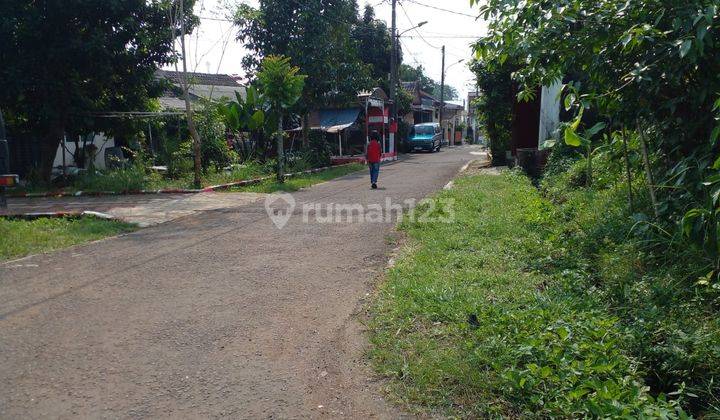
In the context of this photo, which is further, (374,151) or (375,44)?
(375,44)

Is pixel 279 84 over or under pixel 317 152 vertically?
over

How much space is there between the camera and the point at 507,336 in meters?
3.88

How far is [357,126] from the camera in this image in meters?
30.2

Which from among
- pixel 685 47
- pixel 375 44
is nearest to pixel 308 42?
pixel 375 44

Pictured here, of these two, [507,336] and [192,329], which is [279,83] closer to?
[192,329]

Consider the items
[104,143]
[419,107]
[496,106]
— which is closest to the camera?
[496,106]

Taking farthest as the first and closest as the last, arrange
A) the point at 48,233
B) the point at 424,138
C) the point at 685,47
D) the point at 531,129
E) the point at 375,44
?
the point at 424,138 → the point at 375,44 → the point at 531,129 → the point at 48,233 → the point at 685,47

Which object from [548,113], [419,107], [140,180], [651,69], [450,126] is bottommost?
[140,180]

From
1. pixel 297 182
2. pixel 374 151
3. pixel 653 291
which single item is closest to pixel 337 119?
pixel 297 182

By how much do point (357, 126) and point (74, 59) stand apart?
698 inches

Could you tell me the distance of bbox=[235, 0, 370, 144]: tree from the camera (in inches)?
888

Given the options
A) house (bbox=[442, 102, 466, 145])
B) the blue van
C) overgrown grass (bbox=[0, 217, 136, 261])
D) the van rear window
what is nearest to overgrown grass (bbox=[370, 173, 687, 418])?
overgrown grass (bbox=[0, 217, 136, 261])

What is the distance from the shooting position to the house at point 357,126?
89.5ft

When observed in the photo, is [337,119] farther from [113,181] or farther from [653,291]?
[653,291]
